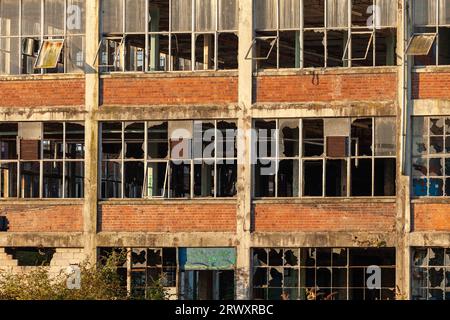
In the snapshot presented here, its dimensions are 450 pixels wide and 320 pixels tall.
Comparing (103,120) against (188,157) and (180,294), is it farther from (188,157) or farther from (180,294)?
(180,294)

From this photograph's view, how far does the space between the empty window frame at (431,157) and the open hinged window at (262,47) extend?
13.6ft

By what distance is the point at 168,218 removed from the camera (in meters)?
34.1

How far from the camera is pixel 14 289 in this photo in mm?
29562

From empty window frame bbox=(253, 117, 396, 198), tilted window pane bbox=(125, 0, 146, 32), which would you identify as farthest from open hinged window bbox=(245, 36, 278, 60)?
tilted window pane bbox=(125, 0, 146, 32)

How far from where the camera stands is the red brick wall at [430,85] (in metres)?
33.1

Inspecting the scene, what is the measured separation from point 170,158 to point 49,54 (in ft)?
14.1

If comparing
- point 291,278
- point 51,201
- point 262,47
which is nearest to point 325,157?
point 291,278

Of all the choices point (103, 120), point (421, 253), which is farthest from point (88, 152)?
point (421, 253)

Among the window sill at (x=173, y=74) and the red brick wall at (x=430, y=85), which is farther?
the window sill at (x=173, y=74)

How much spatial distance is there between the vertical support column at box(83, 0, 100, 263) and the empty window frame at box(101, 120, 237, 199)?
314mm

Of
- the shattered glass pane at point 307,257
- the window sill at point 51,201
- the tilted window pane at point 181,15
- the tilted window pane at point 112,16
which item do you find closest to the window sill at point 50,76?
the tilted window pane at point 112,16

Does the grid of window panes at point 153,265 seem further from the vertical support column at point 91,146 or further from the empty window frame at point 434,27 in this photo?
the empty window frame at point 434,27

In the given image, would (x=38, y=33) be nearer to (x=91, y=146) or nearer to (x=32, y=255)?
(x=91, y=146)

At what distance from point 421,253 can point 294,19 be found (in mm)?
6764
